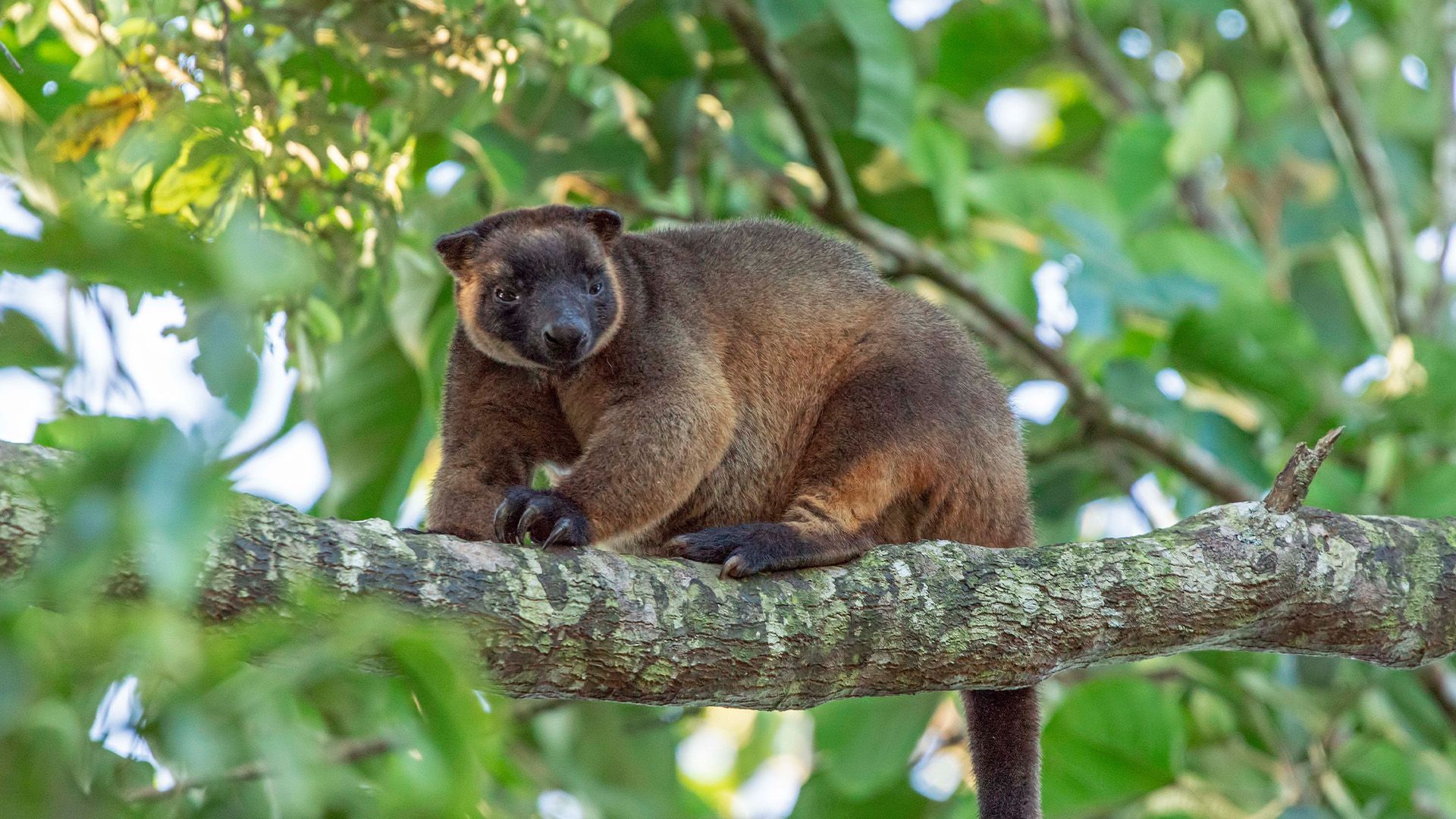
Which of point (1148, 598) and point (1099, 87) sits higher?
point (1148, 598)

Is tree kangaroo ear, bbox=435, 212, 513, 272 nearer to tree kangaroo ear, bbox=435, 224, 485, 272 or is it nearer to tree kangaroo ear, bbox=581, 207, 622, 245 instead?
tree kangaroo ear, bbox=435, 224, 485, 272

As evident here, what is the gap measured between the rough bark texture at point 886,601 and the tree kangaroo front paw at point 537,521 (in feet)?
1.07

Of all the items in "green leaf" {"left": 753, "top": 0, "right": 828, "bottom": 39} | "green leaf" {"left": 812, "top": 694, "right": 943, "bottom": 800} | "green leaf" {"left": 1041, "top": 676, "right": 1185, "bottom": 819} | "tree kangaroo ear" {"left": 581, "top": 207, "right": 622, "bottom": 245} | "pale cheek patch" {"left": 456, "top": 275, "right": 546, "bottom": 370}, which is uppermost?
"green leaf" {"left": 753, "top": 0, "right": 828, "bottom": 39}

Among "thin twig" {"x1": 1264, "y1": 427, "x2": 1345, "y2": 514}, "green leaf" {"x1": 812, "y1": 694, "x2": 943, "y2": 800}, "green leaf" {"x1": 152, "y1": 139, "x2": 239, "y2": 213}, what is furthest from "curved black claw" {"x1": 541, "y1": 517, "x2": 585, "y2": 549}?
"green leaf" {"x1": 812, "y1": 694, "x2": 943, "y2": 800}

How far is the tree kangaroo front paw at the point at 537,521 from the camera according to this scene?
159 inches

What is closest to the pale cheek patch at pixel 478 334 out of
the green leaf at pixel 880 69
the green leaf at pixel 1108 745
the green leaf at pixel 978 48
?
the green leaf at pixel 880 69

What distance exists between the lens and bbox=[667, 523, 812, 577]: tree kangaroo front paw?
394cm

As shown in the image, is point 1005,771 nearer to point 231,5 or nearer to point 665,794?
point 665,794

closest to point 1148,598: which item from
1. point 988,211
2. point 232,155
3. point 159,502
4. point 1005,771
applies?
point 1005,771

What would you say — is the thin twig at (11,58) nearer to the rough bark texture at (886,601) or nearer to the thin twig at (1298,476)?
the rough bark texture at (886,601)

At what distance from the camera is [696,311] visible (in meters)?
5.11

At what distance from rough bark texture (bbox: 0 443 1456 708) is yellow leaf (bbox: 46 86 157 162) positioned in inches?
77.2

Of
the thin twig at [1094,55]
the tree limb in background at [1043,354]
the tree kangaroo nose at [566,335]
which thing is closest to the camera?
the tree kangaroo nose at [566,335]

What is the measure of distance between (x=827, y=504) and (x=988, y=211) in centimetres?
388
